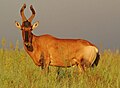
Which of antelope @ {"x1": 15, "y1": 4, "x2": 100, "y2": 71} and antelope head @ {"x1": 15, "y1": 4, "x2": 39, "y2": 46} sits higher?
antelope head @ {"x1": 15, "y1": 4, "x2": 39, "y2": 46}

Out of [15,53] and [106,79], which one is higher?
[15,53]

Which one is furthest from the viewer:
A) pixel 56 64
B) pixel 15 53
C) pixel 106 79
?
pixel 56 64

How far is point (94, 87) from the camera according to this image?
6.59m

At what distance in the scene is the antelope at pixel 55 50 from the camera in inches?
392

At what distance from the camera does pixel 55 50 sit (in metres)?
10.2

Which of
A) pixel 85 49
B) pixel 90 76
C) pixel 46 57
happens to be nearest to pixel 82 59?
pixel 85 49

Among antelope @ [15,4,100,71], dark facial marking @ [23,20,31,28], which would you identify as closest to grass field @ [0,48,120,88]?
antelope @ [15,4,100,71]

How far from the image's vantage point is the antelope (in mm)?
9961

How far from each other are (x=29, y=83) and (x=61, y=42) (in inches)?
159

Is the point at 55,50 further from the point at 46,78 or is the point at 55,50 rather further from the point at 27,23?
the point at 46,78

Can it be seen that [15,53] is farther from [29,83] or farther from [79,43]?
[79,43]

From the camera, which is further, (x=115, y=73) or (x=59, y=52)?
(x=59, y=52)

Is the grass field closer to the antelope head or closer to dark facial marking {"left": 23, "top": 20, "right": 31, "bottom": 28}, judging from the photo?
the antelope head

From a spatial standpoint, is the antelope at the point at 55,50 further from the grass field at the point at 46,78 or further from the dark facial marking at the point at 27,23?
the grass field at the point at 46,78
